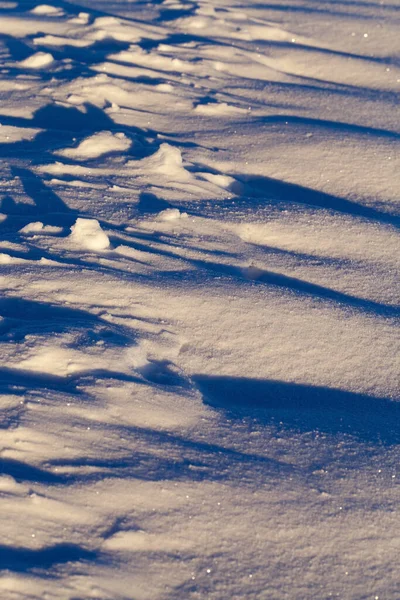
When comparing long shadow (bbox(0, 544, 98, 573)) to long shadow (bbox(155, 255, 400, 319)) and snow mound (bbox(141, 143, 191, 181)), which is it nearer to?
long shadow (bbox(155, 255, 400, 319))

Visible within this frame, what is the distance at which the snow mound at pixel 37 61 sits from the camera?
534 cm

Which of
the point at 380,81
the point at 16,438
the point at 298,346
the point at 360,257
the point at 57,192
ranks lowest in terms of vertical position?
the point at 16,438

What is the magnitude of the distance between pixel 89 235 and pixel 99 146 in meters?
0.99

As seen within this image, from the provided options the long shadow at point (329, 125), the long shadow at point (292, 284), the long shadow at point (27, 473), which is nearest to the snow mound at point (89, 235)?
the long shadow at point (292, 284)

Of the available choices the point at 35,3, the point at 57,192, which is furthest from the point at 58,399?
the point at 35,3

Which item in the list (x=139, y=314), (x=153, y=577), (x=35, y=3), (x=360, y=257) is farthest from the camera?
(x=35, y=3)

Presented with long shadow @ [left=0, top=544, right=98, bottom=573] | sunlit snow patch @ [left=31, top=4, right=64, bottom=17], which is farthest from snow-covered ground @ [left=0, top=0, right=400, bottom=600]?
sunlit snow patch @ [left=31, top=4, right=64, bottom=17]

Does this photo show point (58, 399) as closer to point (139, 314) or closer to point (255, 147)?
point (139, 314)

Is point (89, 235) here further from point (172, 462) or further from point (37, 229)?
point (172, 462)

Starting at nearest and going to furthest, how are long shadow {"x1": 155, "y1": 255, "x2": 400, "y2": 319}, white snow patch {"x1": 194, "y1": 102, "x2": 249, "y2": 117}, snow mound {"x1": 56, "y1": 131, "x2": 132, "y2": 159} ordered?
long shadow {"x1": 155, "y1": 255, "x2": 400, "y2": 319} → snow mound {"x1": 56, "y1": 131, "x2": 132, "y2": 159} → white snow patch {"x1": 194, "y1": 102, "x2": 249, "y2": 117}

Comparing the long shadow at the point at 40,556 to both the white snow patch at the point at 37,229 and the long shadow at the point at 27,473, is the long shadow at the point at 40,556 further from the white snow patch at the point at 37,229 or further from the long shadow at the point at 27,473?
the white snow patch at the point at 37,229

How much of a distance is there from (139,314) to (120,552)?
1.17m

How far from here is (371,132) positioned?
15.8 feet

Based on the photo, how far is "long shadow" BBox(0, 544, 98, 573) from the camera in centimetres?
242
